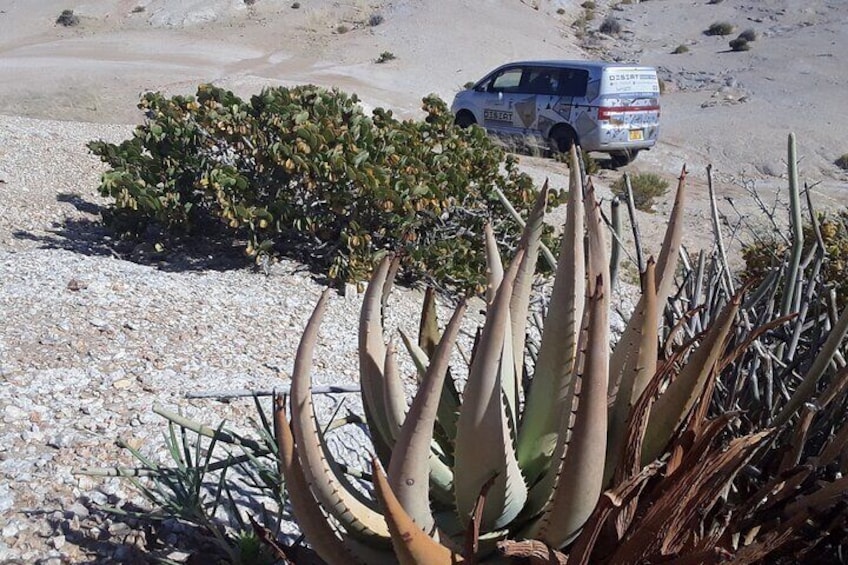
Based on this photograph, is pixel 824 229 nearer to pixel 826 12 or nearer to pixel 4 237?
pixel 4 237

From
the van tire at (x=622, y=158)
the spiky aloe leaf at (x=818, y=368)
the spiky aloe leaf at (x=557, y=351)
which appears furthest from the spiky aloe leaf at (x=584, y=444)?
the van tire at (x=622, y=158)

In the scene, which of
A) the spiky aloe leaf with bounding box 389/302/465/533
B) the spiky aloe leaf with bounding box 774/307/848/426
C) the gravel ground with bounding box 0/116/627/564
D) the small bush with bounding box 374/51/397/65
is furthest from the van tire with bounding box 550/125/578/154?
the spiky aloe leaf with bounding box 389/302/465/533

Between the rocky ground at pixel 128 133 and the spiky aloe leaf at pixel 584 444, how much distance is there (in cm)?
128

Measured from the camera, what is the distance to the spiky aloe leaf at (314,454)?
1.58 metres

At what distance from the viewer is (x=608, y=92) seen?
1700 cm

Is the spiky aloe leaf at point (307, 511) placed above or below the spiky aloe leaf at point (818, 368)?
below

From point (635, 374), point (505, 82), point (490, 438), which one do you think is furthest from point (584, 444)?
point (505, 82)

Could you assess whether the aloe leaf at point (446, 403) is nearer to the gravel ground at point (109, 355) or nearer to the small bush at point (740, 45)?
the gravel ground at point (109, 355)

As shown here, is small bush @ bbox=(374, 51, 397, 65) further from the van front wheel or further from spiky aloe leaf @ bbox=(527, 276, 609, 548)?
spiky aloe leaf @ bbox=(527, 276, 609, 548)

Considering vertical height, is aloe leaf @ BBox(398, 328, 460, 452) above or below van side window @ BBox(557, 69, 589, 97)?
above

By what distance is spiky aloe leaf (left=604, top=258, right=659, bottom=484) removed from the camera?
5.39ft

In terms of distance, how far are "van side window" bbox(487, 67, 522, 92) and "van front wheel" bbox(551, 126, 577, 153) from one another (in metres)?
1.45

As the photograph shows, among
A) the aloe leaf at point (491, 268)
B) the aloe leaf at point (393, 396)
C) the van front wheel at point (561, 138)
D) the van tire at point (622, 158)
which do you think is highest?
the aloe leaf at point (491, 268)

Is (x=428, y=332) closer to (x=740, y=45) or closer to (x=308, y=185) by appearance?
(x=308, y=185)
